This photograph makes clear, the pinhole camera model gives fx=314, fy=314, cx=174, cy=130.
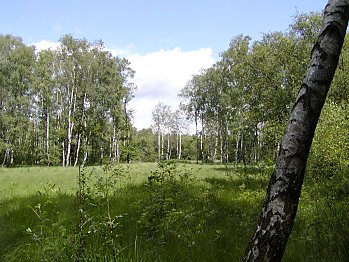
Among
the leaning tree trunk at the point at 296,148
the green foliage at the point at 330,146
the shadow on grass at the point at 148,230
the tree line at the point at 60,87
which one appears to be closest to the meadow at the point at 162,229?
the shadow on grass at the point at 148,230

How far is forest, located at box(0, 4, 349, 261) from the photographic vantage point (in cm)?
436

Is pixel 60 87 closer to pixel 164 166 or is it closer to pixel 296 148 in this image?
pixel 164 166

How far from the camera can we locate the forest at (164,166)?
436 cm

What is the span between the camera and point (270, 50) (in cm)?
2323

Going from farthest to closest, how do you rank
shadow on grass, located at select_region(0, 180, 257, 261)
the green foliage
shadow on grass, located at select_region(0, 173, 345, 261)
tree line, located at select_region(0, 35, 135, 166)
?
tree line, located at select_region(0, 35, 135, 166), the green foliage, shadow on grass, located at select_region(0, 180, 257, 261), shadow on grass, located at select_region(0, 173, 345, 261)

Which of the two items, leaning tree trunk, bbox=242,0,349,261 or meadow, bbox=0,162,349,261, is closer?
leaning tree trunk, bbox=242,0,349,261

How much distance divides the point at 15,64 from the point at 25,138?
526 inches

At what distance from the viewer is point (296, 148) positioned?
99.8 inches

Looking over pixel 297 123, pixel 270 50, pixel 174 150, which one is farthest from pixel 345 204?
pixel 174 150

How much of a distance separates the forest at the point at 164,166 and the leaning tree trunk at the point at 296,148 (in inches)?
60.4

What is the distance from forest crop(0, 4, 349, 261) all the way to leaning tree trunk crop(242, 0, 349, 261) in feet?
5.03

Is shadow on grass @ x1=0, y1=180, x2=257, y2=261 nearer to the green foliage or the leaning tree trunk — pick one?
the leaning tree trunk

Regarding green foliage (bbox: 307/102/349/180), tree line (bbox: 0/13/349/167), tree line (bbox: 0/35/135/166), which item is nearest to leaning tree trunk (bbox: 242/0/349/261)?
green foliage (bbox: 307/102/349/180)

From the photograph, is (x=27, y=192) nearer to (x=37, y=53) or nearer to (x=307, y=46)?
(x=307, y=46)
